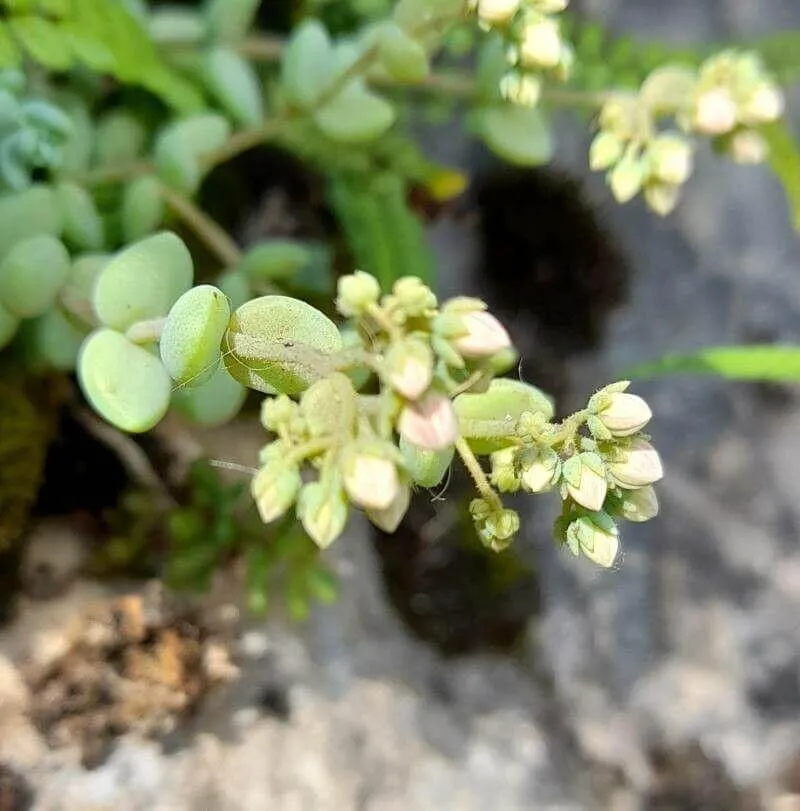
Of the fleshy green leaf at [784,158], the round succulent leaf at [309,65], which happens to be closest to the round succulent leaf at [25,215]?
the round succulent leaf at [309,65]

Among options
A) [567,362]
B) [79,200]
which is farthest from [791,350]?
[79,200]

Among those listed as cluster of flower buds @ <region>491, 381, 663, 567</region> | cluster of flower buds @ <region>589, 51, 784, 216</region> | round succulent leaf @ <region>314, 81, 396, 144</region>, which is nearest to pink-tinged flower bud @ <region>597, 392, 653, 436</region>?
cluster of flower buds @ <region>491, 381, 663, 567</region>

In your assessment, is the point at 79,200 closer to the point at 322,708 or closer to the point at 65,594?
the point at 65,594

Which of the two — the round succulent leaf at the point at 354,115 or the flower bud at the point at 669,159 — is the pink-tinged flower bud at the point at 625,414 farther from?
the round succulent leaf at the point at 354,115

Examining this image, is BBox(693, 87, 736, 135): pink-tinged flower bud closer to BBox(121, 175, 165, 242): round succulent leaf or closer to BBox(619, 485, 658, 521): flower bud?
BBox(619, 485, 658, 521): flower bud

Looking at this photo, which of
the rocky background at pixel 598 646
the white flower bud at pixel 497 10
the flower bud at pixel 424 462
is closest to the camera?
the flower bud at pixel 424 462

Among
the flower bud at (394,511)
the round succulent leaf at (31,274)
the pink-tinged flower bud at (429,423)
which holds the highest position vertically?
the pink-tinged flower bud at (429,423)
